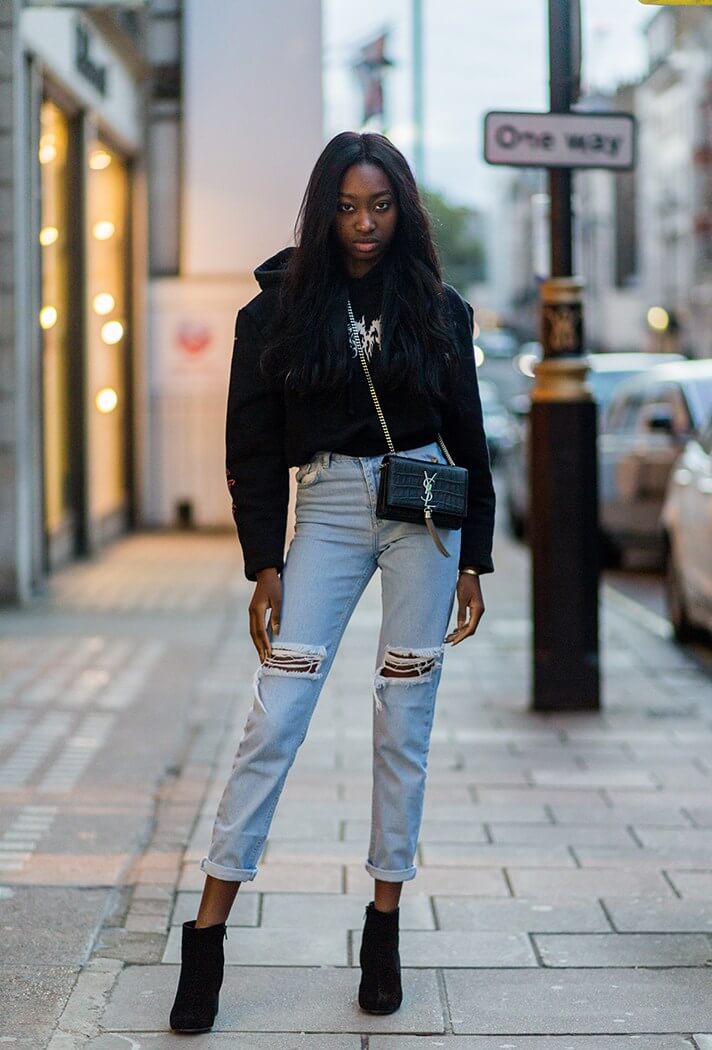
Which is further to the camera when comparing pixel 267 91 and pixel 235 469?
pixel 267 91

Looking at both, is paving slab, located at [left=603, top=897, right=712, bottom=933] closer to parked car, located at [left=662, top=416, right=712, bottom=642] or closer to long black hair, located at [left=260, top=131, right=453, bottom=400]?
long black hair, located at [left=260, top=131, right=453, bottom=400]

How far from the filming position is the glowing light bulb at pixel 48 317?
12824mm

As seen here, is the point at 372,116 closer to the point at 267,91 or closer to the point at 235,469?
the point at 267,91

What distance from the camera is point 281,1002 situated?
3.87 metres

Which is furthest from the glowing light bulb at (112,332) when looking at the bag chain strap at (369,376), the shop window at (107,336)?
the bag chain strap at (369,376)

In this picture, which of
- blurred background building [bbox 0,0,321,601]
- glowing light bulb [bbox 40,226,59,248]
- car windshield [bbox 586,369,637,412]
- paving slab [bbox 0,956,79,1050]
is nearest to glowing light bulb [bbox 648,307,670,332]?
car windshield [bbox 586,369,637,412]

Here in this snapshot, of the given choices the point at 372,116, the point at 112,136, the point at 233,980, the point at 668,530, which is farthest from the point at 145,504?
the point at 233,980

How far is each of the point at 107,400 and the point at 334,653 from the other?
43.1 feet

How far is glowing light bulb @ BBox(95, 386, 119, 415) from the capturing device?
16.0 meters

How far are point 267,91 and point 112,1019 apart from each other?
14536mm

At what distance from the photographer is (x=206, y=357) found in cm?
1791

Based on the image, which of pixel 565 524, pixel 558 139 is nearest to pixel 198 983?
pixel 565 524

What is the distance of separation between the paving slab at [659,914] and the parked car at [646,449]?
30.6ft

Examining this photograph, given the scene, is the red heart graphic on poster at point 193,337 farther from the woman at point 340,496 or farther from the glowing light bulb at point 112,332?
the woman at point 340,496
